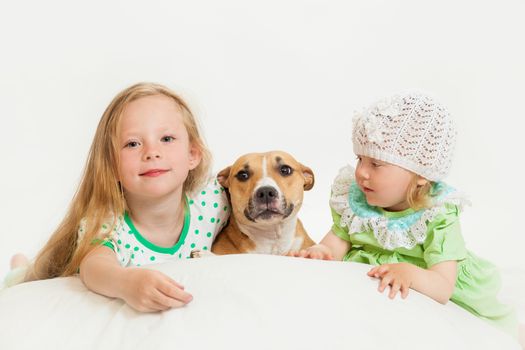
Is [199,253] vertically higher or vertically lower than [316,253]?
lower

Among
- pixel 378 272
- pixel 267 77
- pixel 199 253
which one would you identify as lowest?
pixel 199 253

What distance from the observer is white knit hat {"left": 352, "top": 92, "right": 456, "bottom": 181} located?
240 centimetres

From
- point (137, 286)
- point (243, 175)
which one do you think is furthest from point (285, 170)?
point (137, 286)

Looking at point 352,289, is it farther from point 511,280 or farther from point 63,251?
point 511,280

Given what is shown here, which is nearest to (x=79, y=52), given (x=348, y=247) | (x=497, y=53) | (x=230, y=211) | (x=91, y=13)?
(x=91, y=13)

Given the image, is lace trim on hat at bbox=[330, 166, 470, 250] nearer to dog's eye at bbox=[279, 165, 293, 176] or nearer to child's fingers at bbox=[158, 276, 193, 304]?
dog's eye at bbox=[279, 165, 293, 176]

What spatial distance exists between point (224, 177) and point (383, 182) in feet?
2.47

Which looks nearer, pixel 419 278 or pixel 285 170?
pixel 419 278

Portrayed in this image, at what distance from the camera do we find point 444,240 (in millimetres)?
2426

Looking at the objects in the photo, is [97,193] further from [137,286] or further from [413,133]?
[413,133]

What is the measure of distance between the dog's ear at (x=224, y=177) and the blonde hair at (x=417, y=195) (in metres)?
0.78

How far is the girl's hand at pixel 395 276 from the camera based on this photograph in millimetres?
2159

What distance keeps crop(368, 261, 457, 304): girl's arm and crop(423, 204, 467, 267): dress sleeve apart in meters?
0.03

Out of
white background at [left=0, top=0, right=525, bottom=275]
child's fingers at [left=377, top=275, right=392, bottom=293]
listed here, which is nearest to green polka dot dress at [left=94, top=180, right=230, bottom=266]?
child's fingers at [left=377, top=275, right=392, bottom=293]
